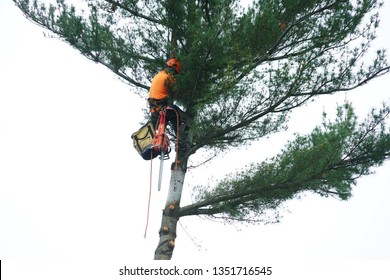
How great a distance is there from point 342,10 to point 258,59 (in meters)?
1.39

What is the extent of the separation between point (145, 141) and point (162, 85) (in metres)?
0.77

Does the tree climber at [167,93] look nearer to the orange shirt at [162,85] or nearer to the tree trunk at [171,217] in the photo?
the orange shirt at [162,85]

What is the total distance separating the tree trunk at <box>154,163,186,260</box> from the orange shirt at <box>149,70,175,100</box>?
3.40 ft

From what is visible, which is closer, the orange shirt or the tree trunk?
the orange shirt

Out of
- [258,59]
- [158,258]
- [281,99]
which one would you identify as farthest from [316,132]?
[158,258]

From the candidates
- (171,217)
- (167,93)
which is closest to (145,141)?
(167,93)

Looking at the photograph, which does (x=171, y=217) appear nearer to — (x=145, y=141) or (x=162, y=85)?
(x=145, y=141)

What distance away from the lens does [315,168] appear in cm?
777

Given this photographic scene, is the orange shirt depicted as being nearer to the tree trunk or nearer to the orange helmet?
the orange helmet

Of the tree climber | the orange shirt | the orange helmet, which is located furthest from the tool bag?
the orange helmet

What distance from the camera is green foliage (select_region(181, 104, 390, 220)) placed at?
7770mm

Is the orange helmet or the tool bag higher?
the orange helmet

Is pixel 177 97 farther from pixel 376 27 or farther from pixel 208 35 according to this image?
pixel 376 27

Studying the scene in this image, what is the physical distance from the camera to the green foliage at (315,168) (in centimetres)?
777
